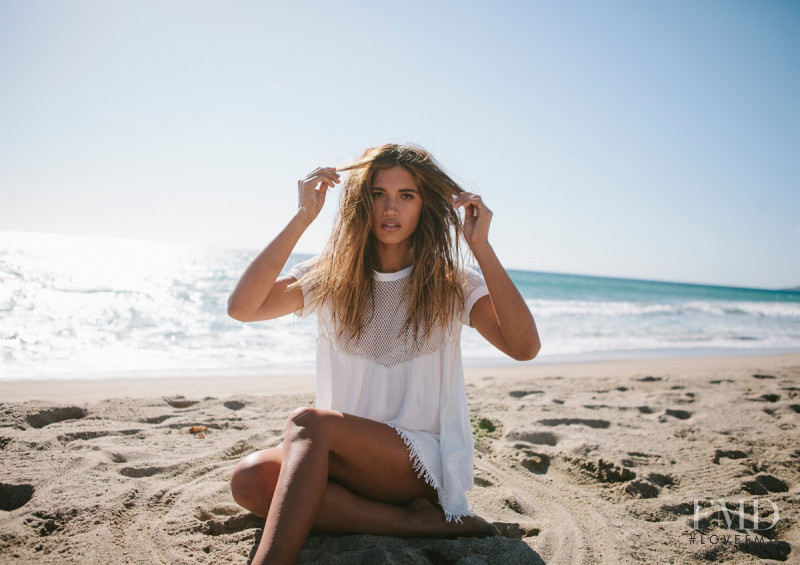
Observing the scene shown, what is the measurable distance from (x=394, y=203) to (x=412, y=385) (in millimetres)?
908

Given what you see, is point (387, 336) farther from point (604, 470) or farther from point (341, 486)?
point (604, 470)

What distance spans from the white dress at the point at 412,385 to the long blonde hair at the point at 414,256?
6cm

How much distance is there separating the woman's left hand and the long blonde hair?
15 cm

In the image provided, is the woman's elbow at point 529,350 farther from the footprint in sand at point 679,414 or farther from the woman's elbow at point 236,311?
the footprint in sand at point 679,414

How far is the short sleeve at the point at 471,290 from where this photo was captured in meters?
2.42

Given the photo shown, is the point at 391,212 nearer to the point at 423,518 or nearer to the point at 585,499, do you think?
the point at 423,518

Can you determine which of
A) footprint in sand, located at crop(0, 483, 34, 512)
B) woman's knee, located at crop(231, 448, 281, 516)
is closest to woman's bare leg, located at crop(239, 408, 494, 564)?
woman's knee, located at crop(231, 448, 281, 516)

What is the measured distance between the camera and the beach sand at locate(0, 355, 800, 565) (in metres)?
2.07

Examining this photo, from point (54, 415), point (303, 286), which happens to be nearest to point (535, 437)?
point (303, 286)

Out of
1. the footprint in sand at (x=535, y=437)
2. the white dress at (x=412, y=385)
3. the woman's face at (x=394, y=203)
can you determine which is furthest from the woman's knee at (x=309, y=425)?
the footprint in sand at (x=535, y=437)

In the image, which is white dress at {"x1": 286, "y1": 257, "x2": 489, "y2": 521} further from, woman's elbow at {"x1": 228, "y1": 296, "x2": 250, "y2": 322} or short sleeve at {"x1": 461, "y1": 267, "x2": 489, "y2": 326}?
woman's elbow at {"x1": 228, "y1": 296, "x2": 250, "y2": 322}

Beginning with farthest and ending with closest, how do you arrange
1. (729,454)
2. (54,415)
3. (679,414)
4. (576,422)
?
(679,414) → (576,422) → (54,415) → (729,454)

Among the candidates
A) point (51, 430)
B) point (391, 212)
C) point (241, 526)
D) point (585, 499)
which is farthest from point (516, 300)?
point (51, 430)

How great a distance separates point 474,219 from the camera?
7.79 ft
